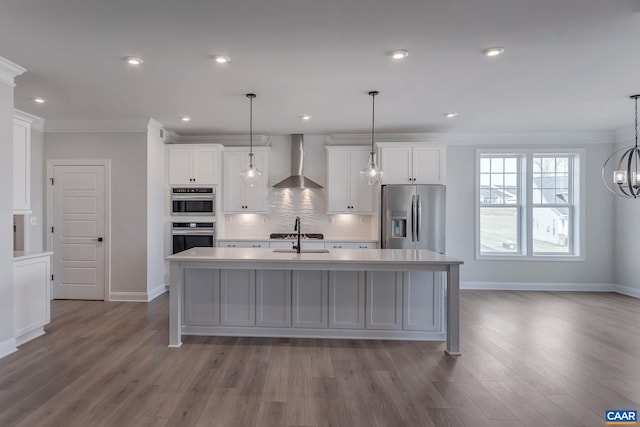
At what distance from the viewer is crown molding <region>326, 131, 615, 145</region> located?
230 inches

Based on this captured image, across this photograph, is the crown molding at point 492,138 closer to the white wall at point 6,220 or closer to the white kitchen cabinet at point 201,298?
the white kitchen cabinet at point 201,298

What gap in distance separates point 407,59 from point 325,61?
0.75 metres

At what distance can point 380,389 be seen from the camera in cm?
256

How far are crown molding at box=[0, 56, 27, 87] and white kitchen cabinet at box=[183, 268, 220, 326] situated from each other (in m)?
2.44

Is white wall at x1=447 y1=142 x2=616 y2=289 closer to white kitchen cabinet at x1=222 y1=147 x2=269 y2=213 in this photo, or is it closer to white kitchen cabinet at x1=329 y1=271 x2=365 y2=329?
white kitchen cabinet at x1=329 y1=271 x2=365 y2=329

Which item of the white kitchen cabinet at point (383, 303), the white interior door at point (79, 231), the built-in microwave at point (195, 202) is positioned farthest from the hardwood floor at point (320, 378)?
the built-in microwave at point (195, 202)

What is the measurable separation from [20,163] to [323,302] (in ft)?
11.8

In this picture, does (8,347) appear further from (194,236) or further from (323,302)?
(323,302)

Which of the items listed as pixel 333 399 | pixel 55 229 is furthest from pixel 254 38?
pixel 55 229

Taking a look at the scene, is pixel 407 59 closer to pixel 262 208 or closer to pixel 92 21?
pixel 92 21

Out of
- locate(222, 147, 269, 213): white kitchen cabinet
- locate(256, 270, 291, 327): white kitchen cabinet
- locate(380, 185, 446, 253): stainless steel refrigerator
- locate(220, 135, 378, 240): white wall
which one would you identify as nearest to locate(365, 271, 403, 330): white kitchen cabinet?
locate(256, 270, 291, 327): white kitchen cabinet

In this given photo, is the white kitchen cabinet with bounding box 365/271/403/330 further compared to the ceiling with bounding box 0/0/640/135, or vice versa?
the white kitchen cabinet with bounding box 365/271/403/330

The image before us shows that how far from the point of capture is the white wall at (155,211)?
17.0 ft

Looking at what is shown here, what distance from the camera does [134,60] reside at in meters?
3.06
